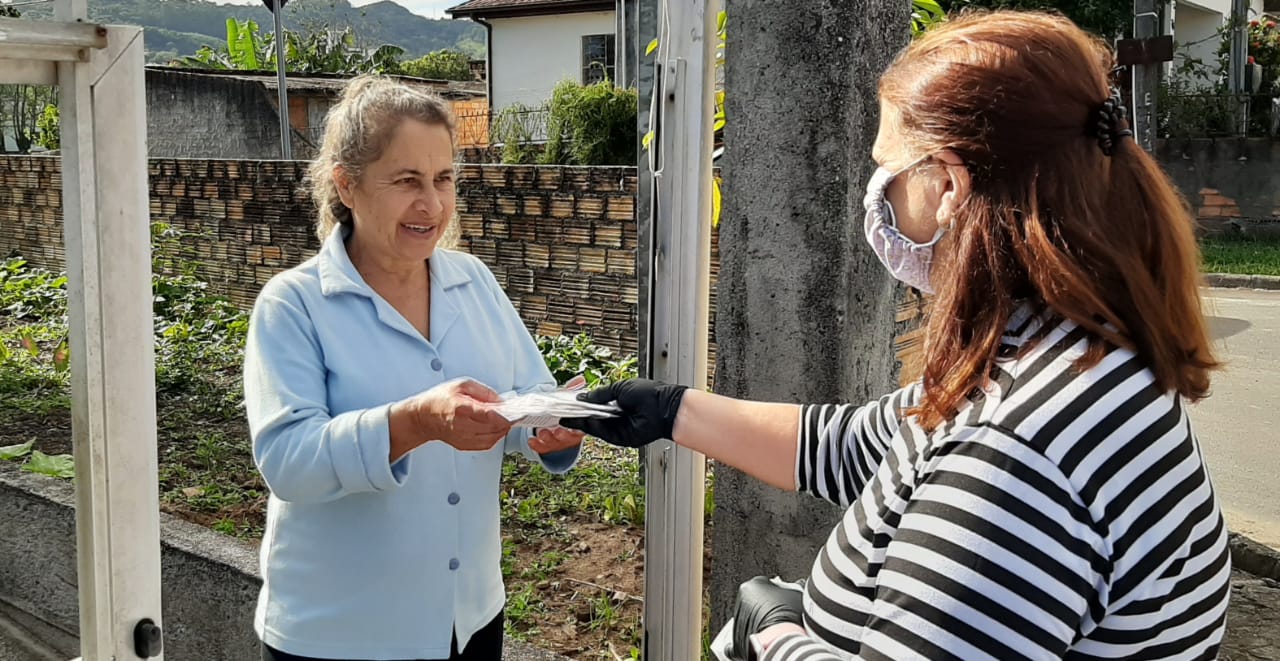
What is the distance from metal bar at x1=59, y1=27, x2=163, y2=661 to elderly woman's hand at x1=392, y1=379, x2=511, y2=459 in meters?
0.42

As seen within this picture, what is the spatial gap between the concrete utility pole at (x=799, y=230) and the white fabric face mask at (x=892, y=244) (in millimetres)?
964

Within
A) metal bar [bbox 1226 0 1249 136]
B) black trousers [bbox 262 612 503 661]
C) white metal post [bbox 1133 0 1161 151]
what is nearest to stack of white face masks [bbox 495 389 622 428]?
black trousers [bbox 262 612 503 661]

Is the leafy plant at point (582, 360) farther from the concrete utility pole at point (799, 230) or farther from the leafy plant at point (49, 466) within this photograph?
the concrete utility pole at point (799, 230)

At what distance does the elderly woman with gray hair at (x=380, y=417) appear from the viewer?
199cm

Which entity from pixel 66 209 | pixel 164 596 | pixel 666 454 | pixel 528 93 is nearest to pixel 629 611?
pixel 666 454

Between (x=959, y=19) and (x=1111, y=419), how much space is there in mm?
639

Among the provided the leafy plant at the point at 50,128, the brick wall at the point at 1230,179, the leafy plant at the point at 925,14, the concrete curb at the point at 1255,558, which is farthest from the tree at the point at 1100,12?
the leafy plant at the point at 50,128

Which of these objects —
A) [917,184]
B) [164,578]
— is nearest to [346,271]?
[917,184]

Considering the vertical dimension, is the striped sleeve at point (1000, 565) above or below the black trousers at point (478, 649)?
above

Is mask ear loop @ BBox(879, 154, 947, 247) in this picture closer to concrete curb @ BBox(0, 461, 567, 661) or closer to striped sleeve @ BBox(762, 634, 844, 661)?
striped sleeve @ BBox(762, 634, 844, 661)

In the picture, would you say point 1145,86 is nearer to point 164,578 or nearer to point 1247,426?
point 1247,426

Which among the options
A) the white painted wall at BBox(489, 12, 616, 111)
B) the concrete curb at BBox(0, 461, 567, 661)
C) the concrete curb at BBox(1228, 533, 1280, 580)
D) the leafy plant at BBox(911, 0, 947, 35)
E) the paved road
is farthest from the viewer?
the white painted wall at BBox(489, 12, 616, 111)

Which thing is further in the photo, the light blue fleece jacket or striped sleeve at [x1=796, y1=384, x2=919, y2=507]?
the light blue fleece jacket

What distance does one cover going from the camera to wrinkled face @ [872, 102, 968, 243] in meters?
1.49
